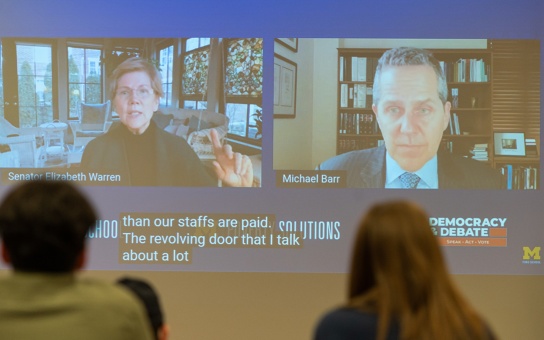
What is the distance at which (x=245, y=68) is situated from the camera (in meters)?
4.94

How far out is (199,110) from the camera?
4930mm

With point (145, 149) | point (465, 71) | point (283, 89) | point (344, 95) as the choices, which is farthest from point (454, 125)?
point (145, 149)

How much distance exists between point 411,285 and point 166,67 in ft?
12.3

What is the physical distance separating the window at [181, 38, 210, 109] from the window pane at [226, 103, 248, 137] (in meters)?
0.20

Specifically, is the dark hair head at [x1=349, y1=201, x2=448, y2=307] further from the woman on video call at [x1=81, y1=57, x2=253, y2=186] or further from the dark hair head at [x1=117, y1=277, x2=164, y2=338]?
the woman on video call at [x1=81, y1=57, x2=253, y2=186]

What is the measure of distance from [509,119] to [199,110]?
214cm

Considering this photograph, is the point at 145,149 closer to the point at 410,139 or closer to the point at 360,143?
the point at 360,143

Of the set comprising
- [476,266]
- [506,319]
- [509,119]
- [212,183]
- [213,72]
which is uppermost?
[213,72]

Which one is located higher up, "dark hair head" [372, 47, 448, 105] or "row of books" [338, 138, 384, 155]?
"dark hair head" [372, 47, 448, 105]

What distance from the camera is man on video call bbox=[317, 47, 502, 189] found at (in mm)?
4887

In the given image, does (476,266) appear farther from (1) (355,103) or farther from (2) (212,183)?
(2) (212,183)

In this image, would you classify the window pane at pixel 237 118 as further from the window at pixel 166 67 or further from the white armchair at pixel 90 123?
the white armchair at pixel 90 123

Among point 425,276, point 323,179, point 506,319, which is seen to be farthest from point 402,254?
point 506,319

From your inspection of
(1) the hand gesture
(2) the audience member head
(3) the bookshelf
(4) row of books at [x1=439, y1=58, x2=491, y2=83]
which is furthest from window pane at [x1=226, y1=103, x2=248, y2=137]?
(2) the audience member head
